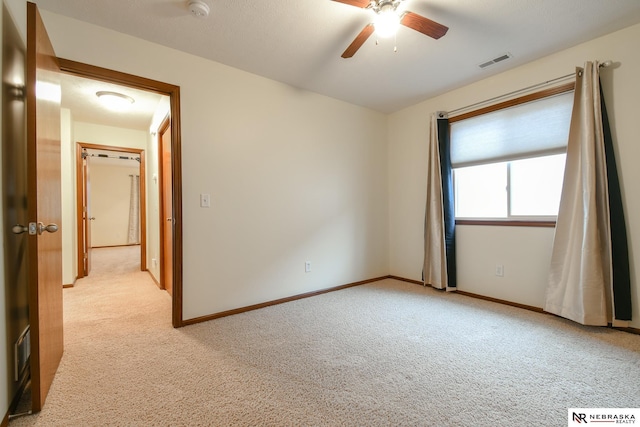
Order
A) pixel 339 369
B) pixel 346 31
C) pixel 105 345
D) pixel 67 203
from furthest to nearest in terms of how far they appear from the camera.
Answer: pixel 67 203 → pixel 346 31 → pixel 105 345 → pixel 339 369

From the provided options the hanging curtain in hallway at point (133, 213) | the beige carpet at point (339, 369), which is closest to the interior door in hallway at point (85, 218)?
the beige carpet at point (339, 369)

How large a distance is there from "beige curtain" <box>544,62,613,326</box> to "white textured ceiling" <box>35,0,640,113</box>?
1.61ft

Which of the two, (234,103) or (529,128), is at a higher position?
(234,103)

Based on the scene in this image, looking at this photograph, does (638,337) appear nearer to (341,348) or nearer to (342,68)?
(341,348)

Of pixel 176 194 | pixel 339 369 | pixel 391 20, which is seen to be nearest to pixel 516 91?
pixel 391 20

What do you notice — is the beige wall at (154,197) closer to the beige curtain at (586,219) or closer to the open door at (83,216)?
the open door at (83,216)

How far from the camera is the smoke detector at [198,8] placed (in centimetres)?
182

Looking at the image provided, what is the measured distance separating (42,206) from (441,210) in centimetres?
345

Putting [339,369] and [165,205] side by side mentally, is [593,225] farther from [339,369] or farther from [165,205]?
[165,205]

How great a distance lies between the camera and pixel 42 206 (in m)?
1.41

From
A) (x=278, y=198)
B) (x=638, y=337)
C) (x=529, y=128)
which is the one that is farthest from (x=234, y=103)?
(x=638, y=337)

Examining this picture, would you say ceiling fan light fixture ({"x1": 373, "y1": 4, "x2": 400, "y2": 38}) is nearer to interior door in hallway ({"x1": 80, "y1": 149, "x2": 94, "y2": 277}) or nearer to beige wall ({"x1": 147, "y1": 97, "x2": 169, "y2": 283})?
beige wall ({"x1": 147, "y1": 97, "x2": 169, "y2": 283})

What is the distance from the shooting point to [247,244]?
277 cm

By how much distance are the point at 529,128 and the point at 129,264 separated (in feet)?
21.4
